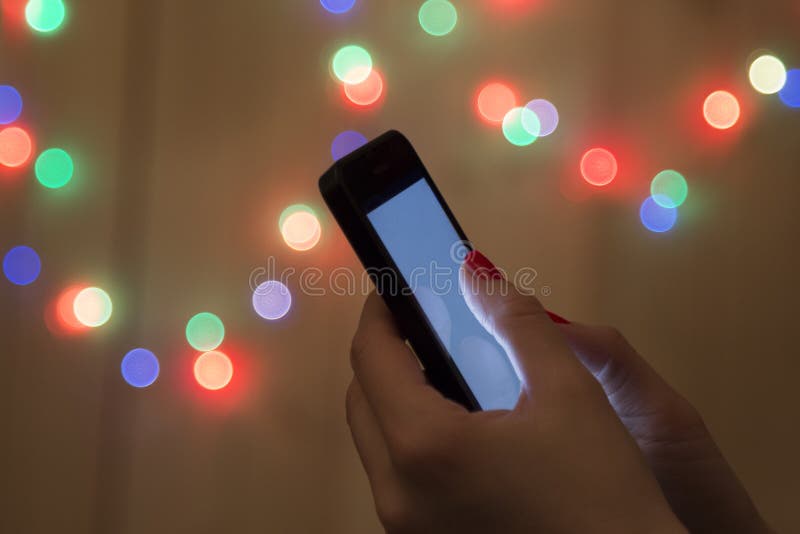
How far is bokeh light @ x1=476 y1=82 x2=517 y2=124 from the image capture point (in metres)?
0.90

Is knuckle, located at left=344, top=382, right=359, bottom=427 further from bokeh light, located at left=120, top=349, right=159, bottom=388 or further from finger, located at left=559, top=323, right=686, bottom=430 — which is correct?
bokeh light, located at left=120, top=349, right=159, bottom=388

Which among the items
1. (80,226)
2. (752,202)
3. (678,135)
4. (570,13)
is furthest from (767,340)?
(80,226)

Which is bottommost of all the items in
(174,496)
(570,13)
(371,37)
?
(174,496)

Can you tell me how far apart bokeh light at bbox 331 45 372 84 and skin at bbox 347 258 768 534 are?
0.47m

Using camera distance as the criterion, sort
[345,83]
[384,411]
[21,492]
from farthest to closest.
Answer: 1. [345,83]
2. [21,492]
3. [384,411]

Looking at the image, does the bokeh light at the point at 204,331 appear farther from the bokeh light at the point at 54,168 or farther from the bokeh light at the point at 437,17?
the bokeh light at the point at 437,17

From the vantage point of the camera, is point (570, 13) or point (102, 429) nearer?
point (102, 429)

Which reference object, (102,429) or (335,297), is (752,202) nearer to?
(335,297)

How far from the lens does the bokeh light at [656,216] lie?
36.0 inches

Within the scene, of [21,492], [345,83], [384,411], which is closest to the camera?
[384,411]

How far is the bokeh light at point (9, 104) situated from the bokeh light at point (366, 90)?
399mm

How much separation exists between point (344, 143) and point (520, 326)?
49 centimetres

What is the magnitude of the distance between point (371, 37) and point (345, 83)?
8 cm

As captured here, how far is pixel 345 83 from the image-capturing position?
0.87 metres
